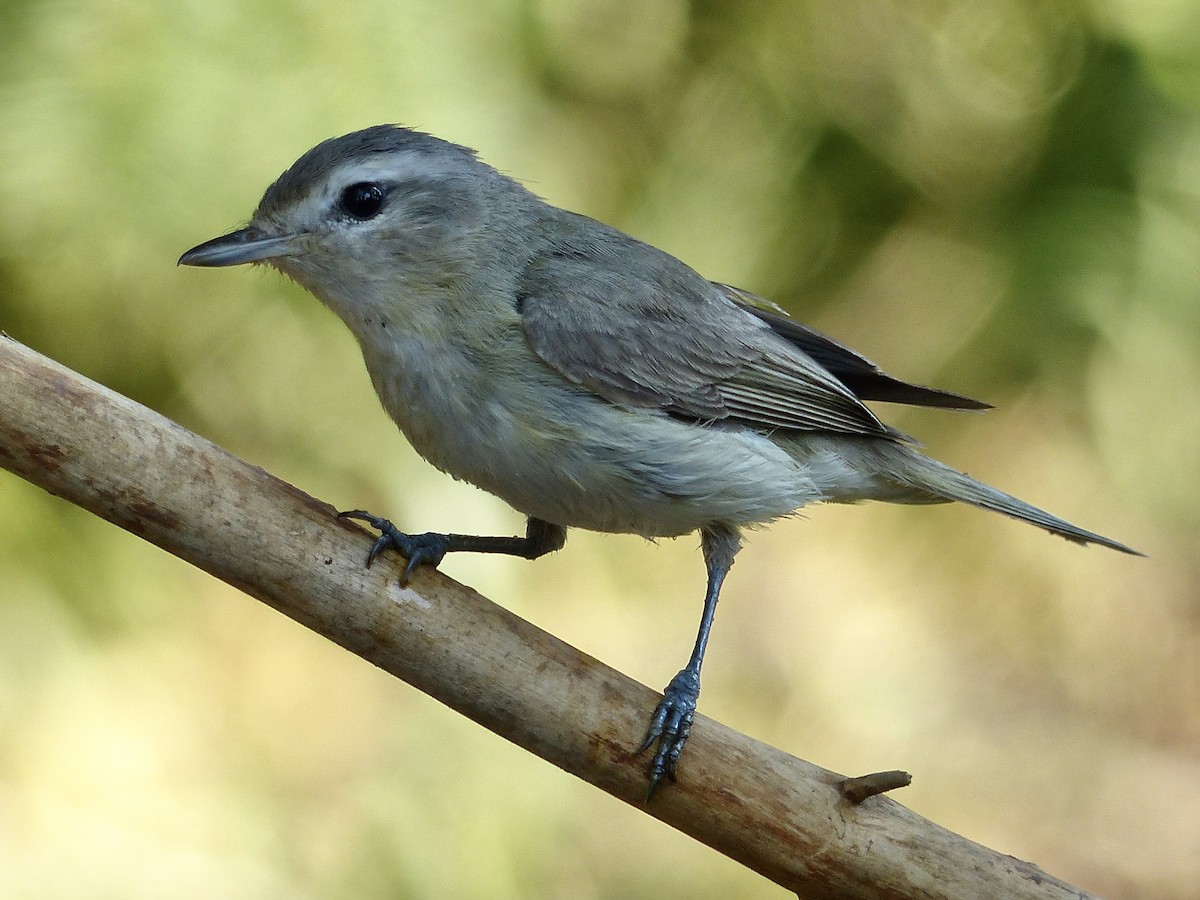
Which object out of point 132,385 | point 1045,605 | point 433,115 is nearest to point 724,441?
point 433,115

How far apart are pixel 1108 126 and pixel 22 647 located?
179 inches

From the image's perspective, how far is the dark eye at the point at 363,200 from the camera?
2604mm

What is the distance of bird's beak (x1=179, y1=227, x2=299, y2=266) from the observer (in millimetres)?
2496

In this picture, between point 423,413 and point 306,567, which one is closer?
point 306,567

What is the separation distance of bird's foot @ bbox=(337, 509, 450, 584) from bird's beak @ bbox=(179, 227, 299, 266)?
58cm

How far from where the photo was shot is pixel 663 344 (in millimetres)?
2812

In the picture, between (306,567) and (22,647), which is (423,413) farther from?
(22,647)

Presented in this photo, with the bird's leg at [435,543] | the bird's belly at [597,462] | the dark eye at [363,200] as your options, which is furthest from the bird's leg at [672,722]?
the dark eye at [363,200]

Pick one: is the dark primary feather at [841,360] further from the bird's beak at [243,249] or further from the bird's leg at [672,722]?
the bird's beak at [243,249]

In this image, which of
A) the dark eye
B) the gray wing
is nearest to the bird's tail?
the gray wing

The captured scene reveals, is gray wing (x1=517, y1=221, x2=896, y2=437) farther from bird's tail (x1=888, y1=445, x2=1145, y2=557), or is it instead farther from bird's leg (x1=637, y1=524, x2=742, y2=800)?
bird's leg (x1=637, y1=524, x2=742, y2=800)

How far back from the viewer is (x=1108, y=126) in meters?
4.75

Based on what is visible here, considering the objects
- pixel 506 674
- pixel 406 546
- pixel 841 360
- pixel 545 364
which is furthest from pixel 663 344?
pixel 506 674

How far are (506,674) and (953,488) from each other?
54.0 inches
